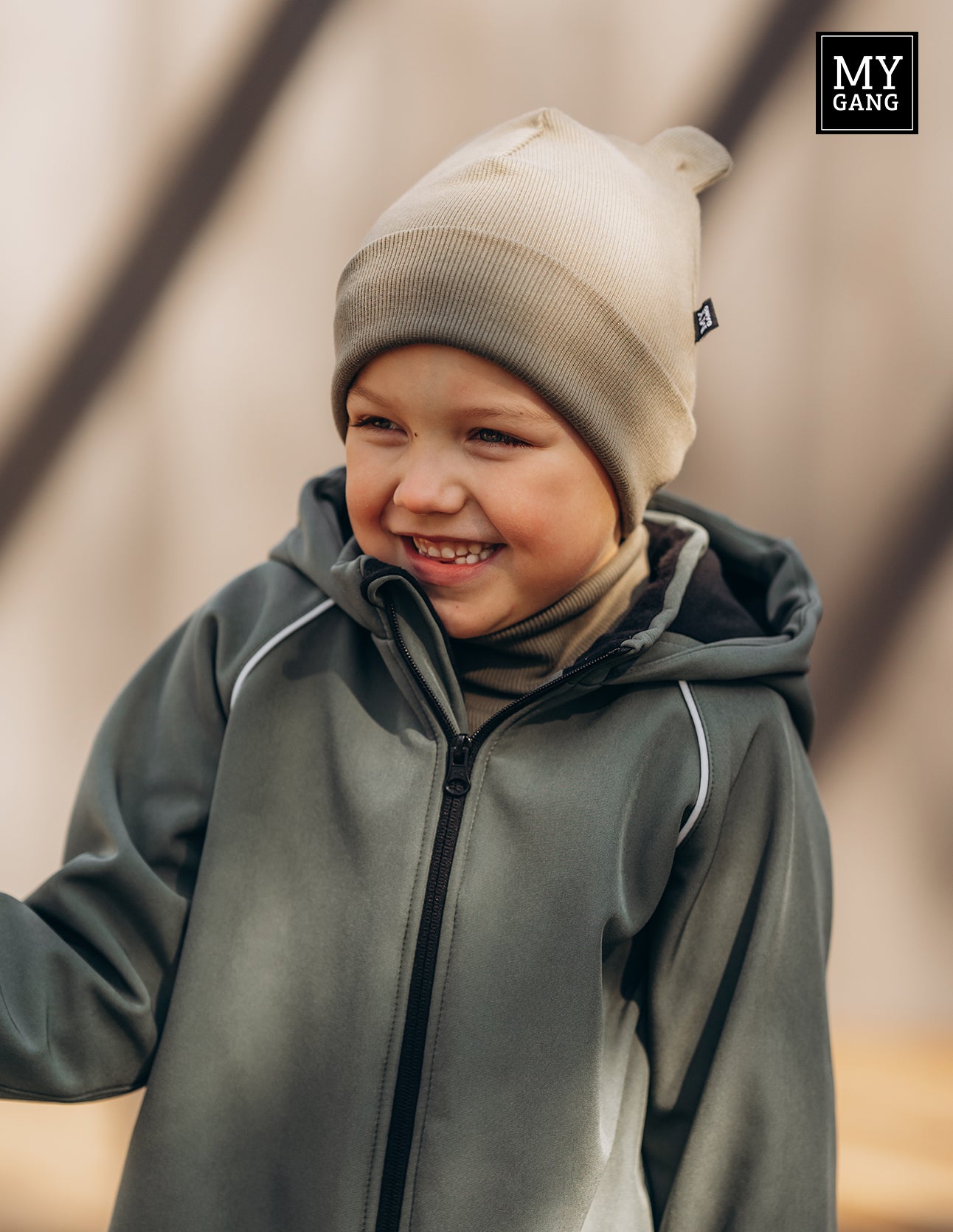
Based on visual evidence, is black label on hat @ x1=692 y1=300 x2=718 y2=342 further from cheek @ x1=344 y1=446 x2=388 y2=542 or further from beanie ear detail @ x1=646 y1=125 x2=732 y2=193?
cheek @ x1=344 y1=446 x2=388 y2=542

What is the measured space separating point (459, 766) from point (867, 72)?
4.67 ft

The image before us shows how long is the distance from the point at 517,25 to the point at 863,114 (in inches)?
20.9

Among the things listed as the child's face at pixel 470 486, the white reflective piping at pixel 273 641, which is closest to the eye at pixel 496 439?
the child's face at pixel 470 486

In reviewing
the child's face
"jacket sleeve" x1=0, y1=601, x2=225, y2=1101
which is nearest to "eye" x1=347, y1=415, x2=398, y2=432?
the child's face

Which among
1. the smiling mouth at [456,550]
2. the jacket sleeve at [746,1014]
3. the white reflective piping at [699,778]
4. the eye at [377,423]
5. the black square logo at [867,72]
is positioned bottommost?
the jacket sleeve at [746,1014]

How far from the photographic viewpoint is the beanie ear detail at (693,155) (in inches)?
45.1

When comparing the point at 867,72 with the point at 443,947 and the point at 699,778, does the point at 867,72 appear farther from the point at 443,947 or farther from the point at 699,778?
the point at 443,947

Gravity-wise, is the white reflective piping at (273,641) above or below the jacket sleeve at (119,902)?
above

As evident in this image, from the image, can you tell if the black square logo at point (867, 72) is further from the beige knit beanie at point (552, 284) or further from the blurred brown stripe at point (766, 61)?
the beige knit beanie at point (552, 284)

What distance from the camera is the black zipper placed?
3.23 ft

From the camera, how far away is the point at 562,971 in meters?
1.00

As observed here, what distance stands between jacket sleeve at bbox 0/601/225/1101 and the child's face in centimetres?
22

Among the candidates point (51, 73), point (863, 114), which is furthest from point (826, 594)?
point (51, 73)

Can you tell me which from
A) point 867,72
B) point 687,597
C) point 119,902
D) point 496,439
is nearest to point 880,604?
point 867,72
